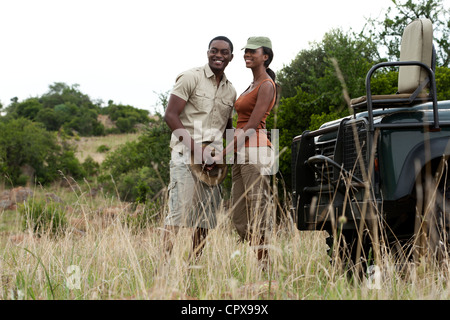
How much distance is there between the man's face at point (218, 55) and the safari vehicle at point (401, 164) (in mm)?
1029

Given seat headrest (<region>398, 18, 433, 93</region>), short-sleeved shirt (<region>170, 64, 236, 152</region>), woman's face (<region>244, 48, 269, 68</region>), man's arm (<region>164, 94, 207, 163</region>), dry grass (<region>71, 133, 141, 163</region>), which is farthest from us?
dry grass (<region>71, 133, 141, 163</region>)

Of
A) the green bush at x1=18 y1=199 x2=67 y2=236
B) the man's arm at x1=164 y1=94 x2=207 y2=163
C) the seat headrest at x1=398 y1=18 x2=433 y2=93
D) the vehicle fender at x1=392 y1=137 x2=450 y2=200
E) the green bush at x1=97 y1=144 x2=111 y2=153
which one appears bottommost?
the green bush at x1=18 y1=199 x2=67 y2=236

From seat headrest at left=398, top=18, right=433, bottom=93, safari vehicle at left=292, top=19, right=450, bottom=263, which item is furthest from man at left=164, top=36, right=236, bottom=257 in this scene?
seat headrest at left=398, top=18, right=433, bottom=93

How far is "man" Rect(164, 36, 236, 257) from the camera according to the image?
13.9 ft

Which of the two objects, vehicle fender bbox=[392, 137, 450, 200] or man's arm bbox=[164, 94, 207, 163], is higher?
man's arm bbox=[164, 94, 207, 163]

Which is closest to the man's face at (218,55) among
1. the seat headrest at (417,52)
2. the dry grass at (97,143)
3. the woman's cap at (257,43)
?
the woman's cap at (257,43)

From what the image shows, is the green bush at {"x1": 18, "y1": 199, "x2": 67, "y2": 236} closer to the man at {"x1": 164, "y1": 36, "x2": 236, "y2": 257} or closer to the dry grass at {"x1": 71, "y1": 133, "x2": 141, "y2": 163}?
the man at {"x1": 164, "y1": 36, "x2": 236, "y2": 257}

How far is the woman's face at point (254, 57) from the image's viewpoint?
14.6 feet

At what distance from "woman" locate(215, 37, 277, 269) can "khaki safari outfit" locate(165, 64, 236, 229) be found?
175 millimetres

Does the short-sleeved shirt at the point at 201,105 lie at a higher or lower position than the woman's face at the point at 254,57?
lower

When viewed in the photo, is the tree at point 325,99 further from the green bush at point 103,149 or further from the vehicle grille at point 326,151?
the green bush at point 103,149

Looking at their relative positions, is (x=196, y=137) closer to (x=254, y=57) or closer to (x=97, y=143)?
(x=254, y=57)
